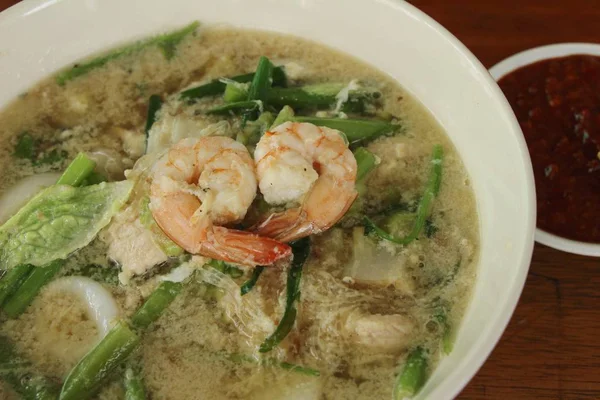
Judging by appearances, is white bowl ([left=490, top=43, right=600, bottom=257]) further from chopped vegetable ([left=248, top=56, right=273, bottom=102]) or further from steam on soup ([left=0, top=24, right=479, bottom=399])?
chopped vegetable ([left=248, top=56, right=273, bottom=102])

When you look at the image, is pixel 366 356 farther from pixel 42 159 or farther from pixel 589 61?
pixel 589 61

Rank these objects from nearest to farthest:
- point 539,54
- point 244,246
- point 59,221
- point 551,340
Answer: point 244,246
point 59,221
point 551,340
point 539,54

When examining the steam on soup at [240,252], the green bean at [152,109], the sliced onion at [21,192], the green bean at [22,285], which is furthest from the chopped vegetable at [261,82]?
the green bean at [22,285]

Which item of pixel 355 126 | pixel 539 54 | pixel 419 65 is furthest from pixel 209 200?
pixel 539 54

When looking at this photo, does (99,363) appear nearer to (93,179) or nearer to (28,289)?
(28,289)

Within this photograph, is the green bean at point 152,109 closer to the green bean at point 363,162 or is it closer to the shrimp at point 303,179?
the shrimp at point 303,179

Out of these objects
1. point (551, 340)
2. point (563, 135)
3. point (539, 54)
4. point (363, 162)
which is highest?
point (363, 162)

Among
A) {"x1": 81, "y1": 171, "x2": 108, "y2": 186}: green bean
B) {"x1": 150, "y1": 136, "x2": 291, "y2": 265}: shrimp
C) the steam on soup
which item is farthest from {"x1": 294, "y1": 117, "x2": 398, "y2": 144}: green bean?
{"x1": 81, "y1": 171, "x2": 108, "y2": 186}: green bean
